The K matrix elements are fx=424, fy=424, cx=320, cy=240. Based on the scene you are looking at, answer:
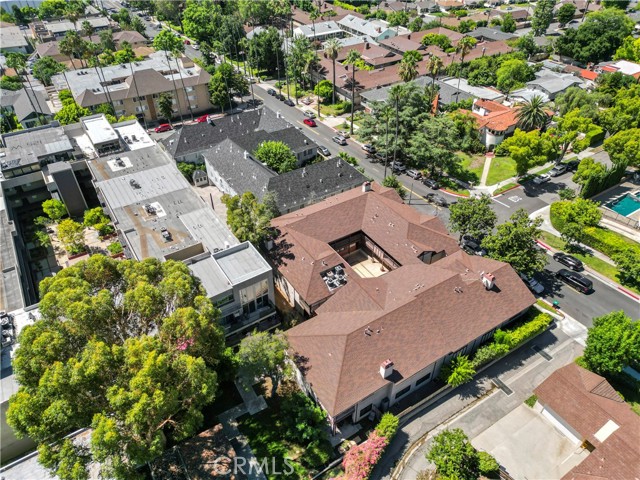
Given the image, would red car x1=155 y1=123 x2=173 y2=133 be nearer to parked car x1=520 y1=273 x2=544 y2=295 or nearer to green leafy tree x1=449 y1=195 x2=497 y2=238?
green leafy tree x1=449 y1=195 x2=497 y2=238

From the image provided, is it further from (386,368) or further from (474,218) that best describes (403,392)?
(474,218)

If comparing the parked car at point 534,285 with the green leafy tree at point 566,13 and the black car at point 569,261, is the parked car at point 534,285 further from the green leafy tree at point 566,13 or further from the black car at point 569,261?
the green leafy tree at point 566,13

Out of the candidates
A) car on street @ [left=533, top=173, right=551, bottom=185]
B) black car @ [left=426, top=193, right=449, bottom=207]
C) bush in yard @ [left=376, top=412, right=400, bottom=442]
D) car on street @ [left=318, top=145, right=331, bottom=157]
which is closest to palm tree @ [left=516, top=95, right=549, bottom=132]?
car on street @ [left=533, top=173, right=551, bottom=185]

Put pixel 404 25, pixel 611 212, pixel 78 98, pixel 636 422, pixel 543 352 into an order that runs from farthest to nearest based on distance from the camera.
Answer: pixel 404 25
pixel 78 98
pixel 611 212
pixel 543 352
pixel 636 422

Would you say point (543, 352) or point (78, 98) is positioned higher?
point (78, 98)

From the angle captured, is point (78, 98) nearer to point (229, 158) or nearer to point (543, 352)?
point (229, 158)

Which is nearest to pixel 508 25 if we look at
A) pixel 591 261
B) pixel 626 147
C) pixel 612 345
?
pixel 626 147

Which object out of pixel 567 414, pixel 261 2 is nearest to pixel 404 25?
pixel 261 2
